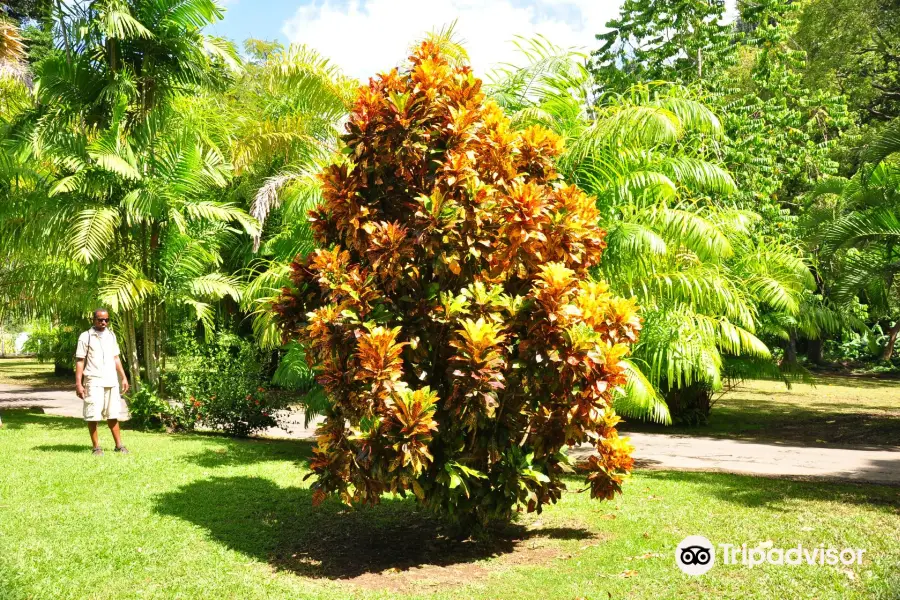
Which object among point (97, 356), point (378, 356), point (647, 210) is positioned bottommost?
point (378, 356)

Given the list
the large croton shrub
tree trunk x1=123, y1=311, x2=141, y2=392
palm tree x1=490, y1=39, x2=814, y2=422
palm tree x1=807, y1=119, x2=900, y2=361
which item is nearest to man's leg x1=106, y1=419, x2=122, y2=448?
tree trunk x1=123, y1=311, x2=141, y2=392

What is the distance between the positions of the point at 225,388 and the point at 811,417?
11080 millimetres

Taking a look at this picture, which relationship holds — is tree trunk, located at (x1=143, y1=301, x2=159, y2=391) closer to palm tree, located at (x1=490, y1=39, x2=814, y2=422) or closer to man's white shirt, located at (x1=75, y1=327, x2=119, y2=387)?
man's white shirt, located at (x1=75, y1=327, x2=119, y2=387)

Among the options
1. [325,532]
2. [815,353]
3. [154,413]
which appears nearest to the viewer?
[325,532]

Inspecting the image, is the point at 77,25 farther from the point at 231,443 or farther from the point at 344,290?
the point at 344,290

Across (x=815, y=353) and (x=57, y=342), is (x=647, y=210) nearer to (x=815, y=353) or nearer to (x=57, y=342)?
(x=57, y=342)

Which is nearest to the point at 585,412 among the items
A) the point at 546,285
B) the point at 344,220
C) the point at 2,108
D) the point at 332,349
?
the point at 546,285

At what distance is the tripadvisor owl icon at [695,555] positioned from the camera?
5531mm

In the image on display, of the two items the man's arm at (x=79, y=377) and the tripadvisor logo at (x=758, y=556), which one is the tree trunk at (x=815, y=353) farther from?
the man's arm at (x=79, y=377)

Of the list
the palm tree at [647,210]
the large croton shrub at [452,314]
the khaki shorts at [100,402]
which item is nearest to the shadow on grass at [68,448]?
the khaki shorts at [100,402]

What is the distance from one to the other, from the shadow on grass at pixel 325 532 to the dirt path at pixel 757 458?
151 inches

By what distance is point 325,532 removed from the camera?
6.70 meters

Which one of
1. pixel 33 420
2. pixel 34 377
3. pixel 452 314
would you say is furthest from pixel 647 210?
pixel 34 377

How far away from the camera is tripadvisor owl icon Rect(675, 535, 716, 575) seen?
18.1ft
